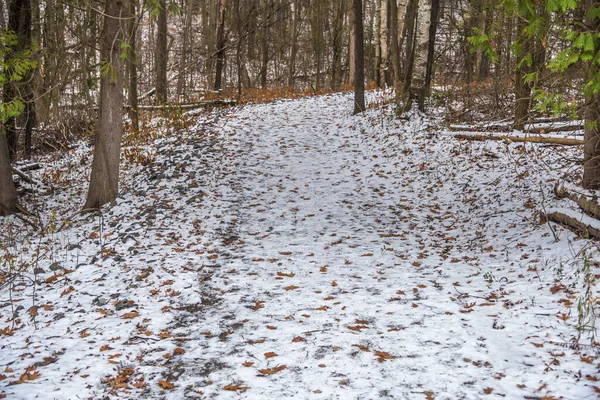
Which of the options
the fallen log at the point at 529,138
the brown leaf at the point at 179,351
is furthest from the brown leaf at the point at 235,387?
the fallen log at the point at 529,138

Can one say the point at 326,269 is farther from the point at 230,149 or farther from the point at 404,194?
the point at 230,149

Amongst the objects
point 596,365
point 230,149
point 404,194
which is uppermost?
point 230,149

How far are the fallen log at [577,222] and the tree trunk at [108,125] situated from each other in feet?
26.1

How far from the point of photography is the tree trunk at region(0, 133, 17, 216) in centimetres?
979

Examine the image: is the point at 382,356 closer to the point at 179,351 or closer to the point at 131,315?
the point at 179,351

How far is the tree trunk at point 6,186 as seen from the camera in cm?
979

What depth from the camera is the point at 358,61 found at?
15414 mm

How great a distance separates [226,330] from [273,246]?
2.57 meters

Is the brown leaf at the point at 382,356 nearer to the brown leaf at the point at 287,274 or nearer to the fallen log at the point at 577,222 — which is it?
the brown leaf at the point at 287,274

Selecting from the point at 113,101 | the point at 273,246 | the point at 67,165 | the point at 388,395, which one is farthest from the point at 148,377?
the point at 67,165

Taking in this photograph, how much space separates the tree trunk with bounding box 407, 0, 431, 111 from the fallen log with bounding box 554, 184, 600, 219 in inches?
289

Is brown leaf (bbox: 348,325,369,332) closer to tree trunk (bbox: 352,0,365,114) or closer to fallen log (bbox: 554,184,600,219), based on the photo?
fallen log (bbox: 554,184,600,219)

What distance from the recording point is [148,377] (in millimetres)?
4180

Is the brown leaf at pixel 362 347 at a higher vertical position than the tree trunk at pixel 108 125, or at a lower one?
lower
